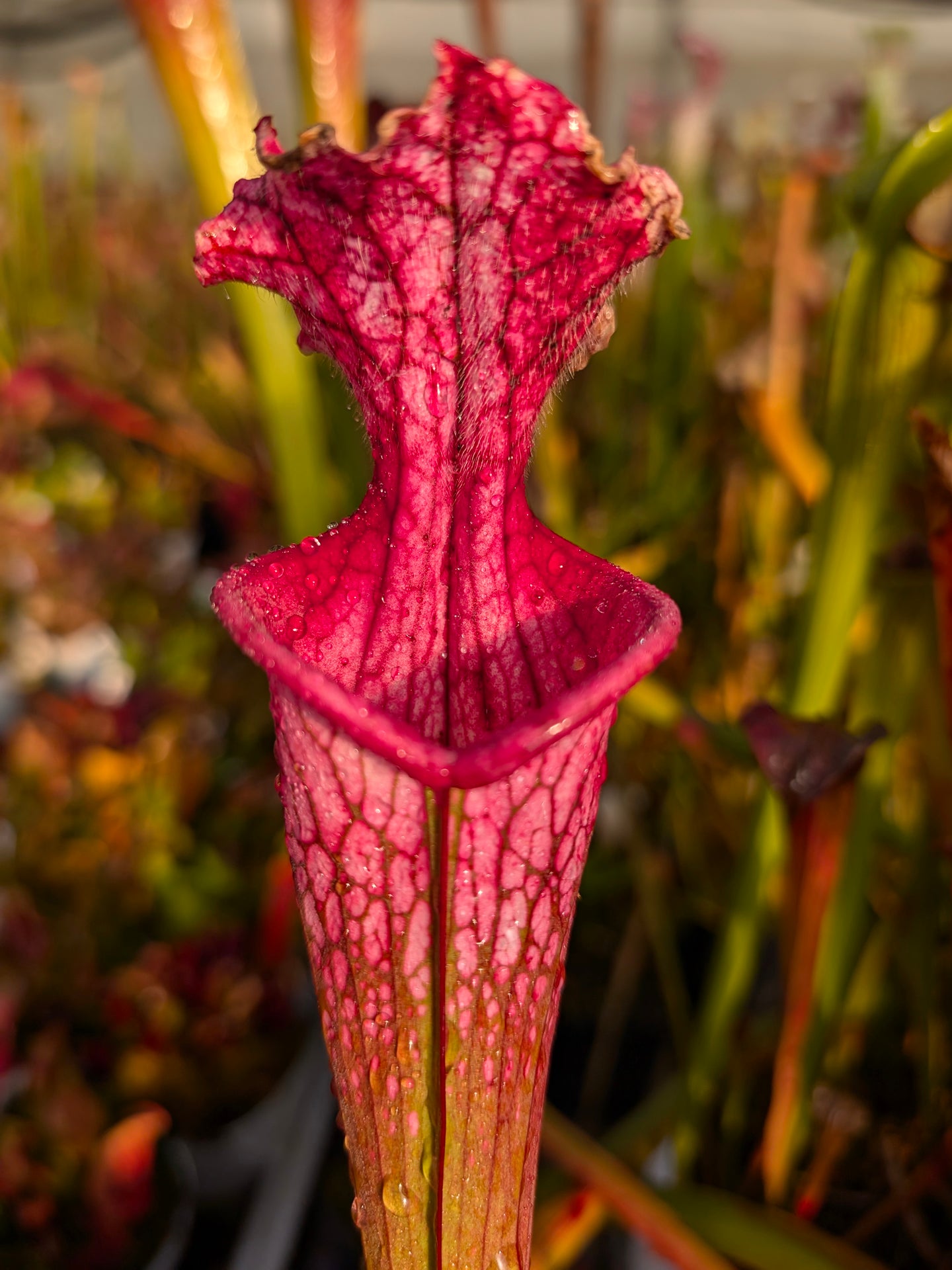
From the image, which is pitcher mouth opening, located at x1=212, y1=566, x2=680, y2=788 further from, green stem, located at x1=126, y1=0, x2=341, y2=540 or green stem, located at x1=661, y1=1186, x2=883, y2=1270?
green stem, located at x1=661, y1=1186, x2=883, y2=1270

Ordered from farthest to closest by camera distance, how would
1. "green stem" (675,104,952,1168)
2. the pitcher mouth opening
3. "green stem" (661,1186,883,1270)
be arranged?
"green stem" (661,1186,883,1270)
"green stem" (675,104,952,1168)
the pitcher mouth opening

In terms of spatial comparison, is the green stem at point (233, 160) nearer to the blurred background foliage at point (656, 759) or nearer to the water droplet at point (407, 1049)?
the blurred background foliage at point (656, 759)

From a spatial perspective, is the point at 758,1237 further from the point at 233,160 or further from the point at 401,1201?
the point at 233,160

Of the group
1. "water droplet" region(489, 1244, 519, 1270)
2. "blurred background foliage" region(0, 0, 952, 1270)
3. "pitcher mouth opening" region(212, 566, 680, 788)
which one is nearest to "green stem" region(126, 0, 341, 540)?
"blurred background foliage" region(0, 0, 952, 1270)

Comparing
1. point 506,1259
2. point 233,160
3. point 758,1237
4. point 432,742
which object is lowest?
point 758,1237

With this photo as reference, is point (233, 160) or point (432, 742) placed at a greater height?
point (233, 160)

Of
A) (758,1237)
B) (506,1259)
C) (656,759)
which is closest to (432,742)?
(506,1259)
